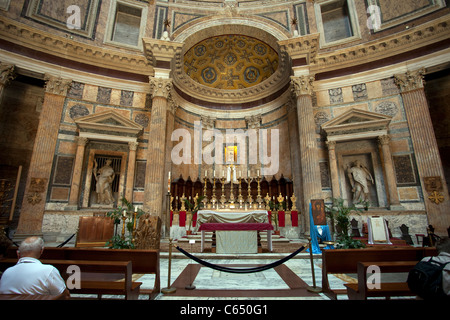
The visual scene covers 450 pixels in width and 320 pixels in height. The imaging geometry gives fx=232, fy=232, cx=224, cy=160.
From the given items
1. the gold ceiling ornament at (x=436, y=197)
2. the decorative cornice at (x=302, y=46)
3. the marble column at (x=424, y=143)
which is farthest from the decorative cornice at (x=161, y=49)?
the gold ceiling ornament at (x=436, y=197)

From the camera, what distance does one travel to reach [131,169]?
11.8 meters

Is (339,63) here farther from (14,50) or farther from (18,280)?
(14,50)

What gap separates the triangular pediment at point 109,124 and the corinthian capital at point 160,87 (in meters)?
1.98

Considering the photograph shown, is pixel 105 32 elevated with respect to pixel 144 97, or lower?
elevated

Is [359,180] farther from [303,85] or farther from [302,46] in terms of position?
[302,46]

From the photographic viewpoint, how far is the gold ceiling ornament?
9.65 m

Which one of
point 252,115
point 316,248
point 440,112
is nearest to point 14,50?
point 252,115

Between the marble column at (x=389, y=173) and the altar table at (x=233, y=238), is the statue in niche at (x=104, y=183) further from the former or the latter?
the marble column at (x=389, y=173)

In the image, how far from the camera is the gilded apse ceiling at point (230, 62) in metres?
15.4

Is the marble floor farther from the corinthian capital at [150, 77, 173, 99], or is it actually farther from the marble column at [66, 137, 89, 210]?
the corinthian capital at [150, 77, 173, 99]

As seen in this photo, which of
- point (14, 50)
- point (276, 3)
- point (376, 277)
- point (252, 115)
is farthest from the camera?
point (252, 115)

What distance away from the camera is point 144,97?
13.2 meters
